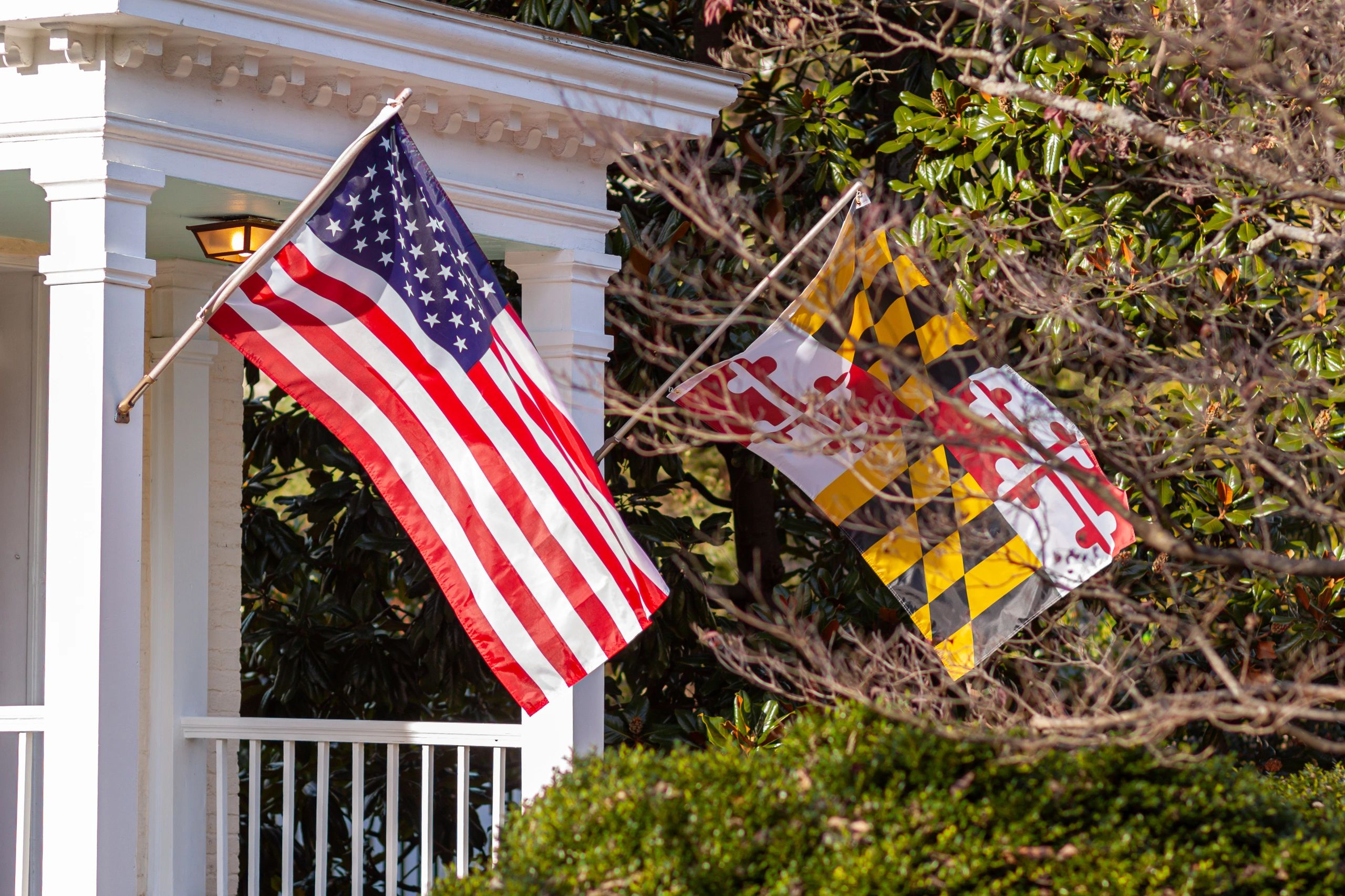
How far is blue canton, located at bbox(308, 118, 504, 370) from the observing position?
561cm

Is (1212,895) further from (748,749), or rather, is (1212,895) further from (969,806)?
(748,749)

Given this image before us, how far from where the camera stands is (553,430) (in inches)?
233

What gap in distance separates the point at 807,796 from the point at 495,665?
1586 mm

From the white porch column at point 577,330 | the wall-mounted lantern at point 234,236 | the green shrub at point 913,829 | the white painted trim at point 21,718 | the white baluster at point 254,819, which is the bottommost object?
the white baluster at point 254,819

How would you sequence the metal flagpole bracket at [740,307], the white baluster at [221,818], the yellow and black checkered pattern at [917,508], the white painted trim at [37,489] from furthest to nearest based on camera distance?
1. the white painted trim at [37,489]
2. the white baluster at [221,818]
3. the yellow and black checkered pattern at [917,508]
4. the metal flagpole bracket at [740,307]

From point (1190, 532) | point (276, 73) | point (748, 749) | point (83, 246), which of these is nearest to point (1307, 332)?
point (1190, 532)

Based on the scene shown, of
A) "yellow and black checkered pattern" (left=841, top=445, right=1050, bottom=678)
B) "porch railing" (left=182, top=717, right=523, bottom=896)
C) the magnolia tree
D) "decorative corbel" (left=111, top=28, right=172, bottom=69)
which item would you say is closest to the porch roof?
"decorative corbel" (left=111, top=28, right=172, bottom=69)

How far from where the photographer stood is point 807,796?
4.48m

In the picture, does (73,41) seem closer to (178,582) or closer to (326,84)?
(326,84)

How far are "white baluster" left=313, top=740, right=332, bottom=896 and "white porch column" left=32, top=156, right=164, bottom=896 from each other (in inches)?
58.4

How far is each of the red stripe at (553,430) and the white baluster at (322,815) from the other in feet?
6.54

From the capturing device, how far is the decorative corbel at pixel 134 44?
571cm

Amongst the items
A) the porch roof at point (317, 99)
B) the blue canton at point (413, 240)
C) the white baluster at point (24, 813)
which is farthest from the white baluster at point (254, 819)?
the blue canton at point (413, 240)

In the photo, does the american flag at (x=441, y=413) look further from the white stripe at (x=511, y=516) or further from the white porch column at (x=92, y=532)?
the white porch column at (x=92, y=532)
